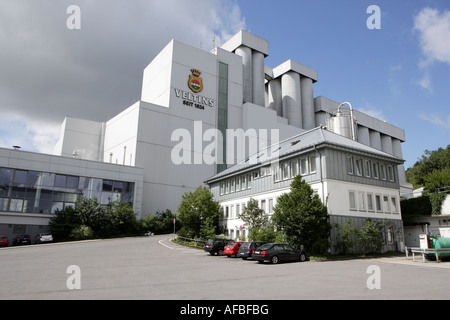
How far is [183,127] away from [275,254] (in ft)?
141

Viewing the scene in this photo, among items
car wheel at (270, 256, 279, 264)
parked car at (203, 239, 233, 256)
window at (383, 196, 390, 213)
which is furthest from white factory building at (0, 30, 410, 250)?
car wheel at (270, 256, 279, 264)

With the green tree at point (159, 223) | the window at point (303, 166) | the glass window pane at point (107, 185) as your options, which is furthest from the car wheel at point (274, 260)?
the glass window pane at point (107, 185)

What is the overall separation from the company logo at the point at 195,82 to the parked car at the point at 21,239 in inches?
1462

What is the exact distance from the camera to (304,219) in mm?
23422

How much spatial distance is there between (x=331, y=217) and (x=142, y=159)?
37274 mm

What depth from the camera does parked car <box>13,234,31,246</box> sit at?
123ft

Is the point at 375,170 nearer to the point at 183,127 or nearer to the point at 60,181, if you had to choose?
the point at 183,127

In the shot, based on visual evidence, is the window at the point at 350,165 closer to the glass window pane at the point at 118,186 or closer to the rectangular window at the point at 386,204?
the rectangular window at the point at 386,204

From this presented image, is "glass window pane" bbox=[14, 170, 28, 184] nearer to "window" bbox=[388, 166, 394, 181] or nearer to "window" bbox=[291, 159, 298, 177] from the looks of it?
"window" bbox=[291, 159, 298, 177]

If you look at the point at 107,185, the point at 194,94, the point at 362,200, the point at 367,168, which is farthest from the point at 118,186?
the point at 367,168

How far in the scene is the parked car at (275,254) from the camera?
797 inches

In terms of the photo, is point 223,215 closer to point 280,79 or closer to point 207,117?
point 207,117

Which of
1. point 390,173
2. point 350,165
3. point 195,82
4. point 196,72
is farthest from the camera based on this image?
point 196,72
